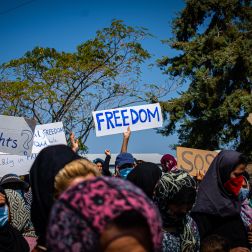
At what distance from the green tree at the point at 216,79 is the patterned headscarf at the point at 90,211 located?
737 inches

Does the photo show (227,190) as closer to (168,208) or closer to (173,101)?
(168,208)

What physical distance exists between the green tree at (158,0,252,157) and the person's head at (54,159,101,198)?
18185 millimetres

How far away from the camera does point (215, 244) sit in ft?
9.58

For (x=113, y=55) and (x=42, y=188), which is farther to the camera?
(x=113, y=55)

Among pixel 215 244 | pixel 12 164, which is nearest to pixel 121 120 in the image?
pixel 12 164

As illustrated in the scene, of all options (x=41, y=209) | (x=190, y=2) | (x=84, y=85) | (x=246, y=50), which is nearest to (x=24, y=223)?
(x=41, y=209)

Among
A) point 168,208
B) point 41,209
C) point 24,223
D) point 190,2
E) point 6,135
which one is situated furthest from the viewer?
point 190,2

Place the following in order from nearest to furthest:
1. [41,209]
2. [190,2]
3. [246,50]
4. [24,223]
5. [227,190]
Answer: [41,209]
[227,190]
[24,223]
[246,50]
[190,2]

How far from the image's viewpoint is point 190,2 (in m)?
22.3

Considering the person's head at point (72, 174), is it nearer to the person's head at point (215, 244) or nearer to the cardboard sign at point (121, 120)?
the person's head at point (215, 244)

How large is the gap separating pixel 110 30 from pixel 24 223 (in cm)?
1385

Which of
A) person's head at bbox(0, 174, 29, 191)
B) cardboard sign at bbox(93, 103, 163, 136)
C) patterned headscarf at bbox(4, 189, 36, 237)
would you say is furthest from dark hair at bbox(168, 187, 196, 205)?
cardboard sign at bbox(93, 103, 163, 136)

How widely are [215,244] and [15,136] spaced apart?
12.0ft

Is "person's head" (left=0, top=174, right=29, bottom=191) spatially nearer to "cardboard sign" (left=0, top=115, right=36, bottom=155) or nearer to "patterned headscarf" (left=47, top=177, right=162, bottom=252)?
"cardboard sign" (left=0, top=115, right=36, bottom=155)
